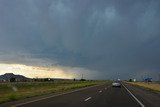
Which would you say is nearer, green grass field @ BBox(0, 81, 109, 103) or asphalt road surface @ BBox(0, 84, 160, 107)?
asphalt road surface @ BBox(0, 84, 160, 107)

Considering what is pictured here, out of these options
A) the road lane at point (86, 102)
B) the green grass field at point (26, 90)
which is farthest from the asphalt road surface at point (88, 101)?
the green grass field at point (26, 90)

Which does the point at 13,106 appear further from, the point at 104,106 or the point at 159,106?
the point at 159,106

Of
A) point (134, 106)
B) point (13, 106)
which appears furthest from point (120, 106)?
point (13, 106)

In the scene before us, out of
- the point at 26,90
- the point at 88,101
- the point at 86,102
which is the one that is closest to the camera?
the point at 86,102

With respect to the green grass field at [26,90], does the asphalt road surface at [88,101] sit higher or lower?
lower

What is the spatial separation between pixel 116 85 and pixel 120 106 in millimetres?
50603

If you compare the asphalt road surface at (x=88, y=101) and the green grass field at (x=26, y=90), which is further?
the green grass field at (x=26, y=90)

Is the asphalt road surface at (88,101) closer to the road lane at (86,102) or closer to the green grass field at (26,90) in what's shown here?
the road lane at (86,102)

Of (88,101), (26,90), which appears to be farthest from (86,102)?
(26,90)

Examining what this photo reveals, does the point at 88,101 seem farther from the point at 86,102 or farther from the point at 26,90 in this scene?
the point at 26,90

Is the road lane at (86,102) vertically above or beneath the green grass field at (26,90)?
beneath

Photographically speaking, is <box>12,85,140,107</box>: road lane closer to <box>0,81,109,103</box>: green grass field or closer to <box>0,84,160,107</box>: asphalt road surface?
<box>0,84,160,107</box>: asphalt road surface

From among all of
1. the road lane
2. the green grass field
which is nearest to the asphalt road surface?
the road lane

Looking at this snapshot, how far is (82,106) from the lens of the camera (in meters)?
19.7
